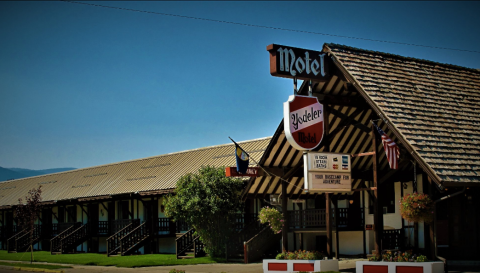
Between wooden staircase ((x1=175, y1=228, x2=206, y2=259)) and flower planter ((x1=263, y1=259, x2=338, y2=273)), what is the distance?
10155 millimetres

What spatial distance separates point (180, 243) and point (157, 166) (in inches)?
423

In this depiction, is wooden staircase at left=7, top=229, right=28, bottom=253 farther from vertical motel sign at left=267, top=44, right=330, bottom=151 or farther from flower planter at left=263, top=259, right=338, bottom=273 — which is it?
vertical motel sign at left=267, top=44, right=330, bottom=151

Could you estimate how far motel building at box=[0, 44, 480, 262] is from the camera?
54.7 ft

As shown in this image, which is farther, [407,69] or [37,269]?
[37,269]

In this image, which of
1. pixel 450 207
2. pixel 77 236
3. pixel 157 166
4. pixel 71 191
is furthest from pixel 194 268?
pixel 71 191

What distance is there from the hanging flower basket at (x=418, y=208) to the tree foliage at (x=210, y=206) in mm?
11837

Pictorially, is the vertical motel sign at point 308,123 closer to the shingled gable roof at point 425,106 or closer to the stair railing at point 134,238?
the shingled gable roof at point 425,106

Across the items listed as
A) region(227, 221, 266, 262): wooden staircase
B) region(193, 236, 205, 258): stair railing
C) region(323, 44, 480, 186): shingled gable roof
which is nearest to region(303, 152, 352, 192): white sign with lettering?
region(323, 44, 480, 186): shingled gable roof

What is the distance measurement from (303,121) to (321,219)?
795 cm

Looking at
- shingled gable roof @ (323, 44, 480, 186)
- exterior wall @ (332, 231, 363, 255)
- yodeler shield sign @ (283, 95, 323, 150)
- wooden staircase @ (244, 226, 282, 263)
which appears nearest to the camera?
shingled gable roof @ (323, 44, 480, 186)

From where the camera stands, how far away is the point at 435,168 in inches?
608

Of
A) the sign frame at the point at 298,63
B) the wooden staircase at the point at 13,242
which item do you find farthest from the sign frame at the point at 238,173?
the wooden staircase at the point at 13,242

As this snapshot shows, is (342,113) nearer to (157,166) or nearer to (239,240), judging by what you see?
(239,240)

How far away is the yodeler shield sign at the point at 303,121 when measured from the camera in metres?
16.5
